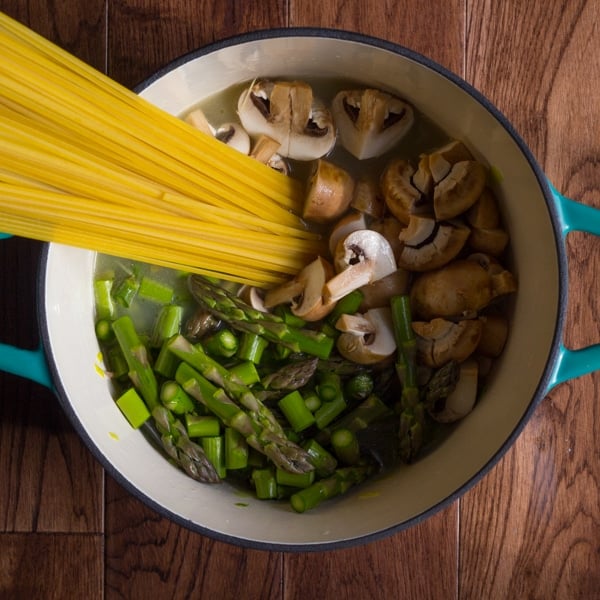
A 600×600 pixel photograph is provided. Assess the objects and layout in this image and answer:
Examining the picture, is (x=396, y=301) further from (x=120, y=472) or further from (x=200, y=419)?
(x=120, y=472)

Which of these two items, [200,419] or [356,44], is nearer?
[356,44]

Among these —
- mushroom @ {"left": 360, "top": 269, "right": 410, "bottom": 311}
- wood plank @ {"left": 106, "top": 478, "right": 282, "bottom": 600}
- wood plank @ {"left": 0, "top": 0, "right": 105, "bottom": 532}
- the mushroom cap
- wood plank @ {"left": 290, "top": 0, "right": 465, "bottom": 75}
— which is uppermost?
wood plank @ {"left": 290, "top": 0, "right": 465, "bottom": 75}

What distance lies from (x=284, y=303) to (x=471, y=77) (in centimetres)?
48

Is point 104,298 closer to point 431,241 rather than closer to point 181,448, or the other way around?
point 181,448

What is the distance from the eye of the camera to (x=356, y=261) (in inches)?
44.8

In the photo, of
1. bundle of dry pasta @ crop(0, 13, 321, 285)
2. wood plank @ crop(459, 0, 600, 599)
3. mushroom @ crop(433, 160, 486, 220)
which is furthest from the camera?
wood plank @ crop(459, 0, 600, 599)

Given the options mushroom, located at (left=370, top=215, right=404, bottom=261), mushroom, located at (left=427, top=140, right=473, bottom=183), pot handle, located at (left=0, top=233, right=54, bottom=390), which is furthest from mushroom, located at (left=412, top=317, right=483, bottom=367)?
pot handle, located at (left=0, top=233, right=54, bottom=390)

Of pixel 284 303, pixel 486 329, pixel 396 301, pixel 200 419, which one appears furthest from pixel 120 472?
pixel 486 329

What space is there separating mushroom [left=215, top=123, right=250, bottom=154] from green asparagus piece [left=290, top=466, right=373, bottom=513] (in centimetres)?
54

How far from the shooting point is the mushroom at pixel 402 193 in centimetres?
114

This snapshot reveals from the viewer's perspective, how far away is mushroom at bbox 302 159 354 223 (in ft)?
3.76

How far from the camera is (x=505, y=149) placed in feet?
3.47

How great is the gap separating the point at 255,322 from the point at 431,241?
0.31 meters

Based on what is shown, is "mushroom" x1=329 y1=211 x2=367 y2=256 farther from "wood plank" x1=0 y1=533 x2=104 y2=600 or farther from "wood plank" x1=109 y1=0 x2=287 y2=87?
"wood plank" x1=0 y1=533 x2=104 y2=600
